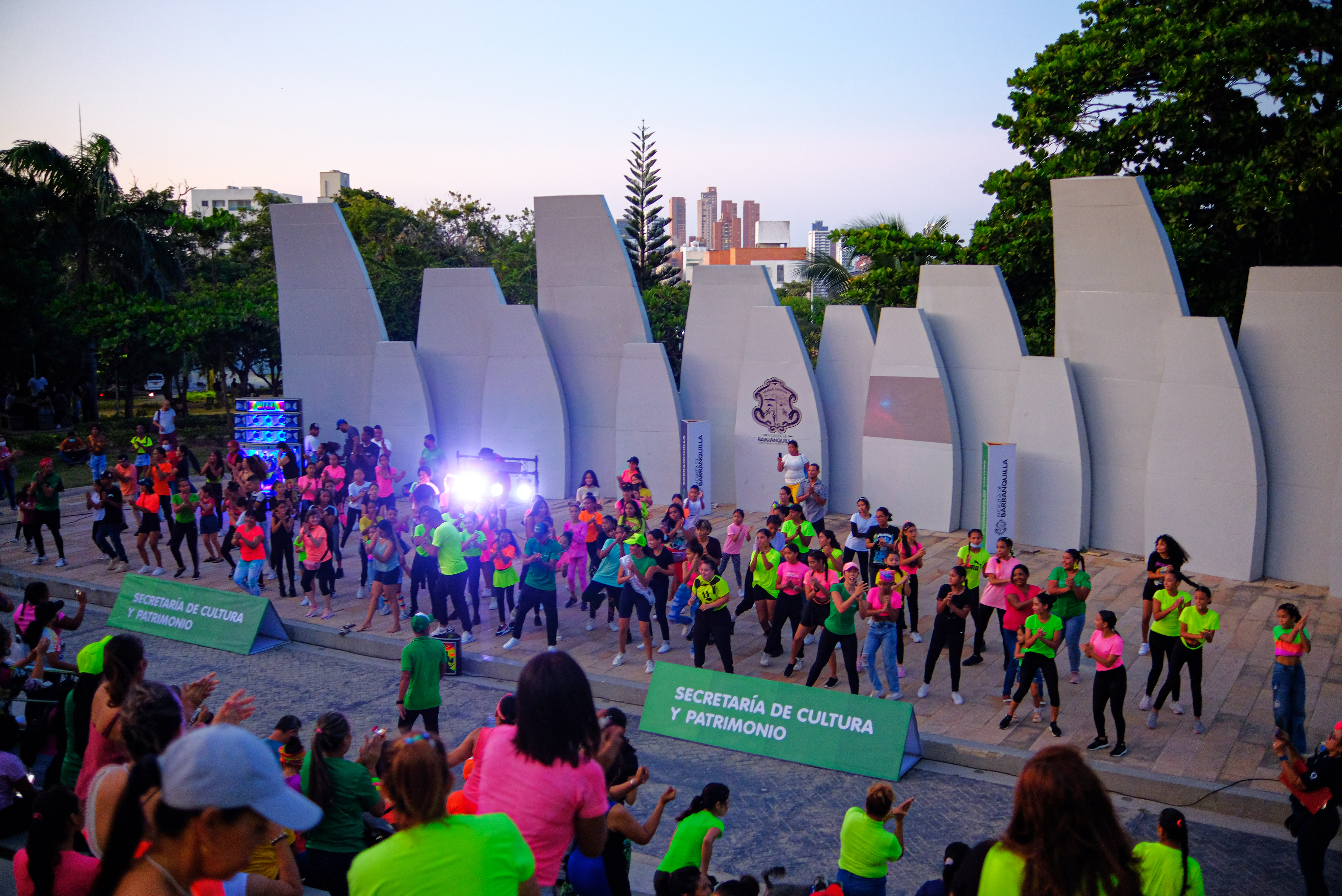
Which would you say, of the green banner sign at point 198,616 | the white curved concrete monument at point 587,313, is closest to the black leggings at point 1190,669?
the green banner sign at point 198,616

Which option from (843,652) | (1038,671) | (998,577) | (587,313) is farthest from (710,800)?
(587,313)

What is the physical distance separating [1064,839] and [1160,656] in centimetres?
764

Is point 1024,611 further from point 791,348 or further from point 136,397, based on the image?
point 136,397

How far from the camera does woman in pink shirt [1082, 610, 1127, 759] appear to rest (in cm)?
845

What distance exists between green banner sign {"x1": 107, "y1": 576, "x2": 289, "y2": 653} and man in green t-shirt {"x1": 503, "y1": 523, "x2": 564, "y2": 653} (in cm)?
343

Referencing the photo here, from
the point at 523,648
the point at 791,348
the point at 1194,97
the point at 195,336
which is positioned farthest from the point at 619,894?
the point at 195,336

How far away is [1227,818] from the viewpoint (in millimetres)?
7676

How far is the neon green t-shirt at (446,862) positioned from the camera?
2.87 metres

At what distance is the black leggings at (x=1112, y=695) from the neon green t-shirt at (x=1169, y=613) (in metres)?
0.83

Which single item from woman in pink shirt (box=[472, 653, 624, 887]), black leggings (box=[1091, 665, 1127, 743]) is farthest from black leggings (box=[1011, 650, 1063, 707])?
woman in pink shirt (box=[472, 653, 624, 887])

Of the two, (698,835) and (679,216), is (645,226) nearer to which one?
(698,835)

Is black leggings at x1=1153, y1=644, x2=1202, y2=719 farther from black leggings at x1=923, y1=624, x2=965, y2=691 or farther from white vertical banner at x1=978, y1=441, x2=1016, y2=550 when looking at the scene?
white vertical banner at x1=978, y1=441, x2=1016, y2=550

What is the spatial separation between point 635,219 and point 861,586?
127 feet

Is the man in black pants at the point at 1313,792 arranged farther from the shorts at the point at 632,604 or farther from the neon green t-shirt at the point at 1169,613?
the shorts at the point at 632,604
